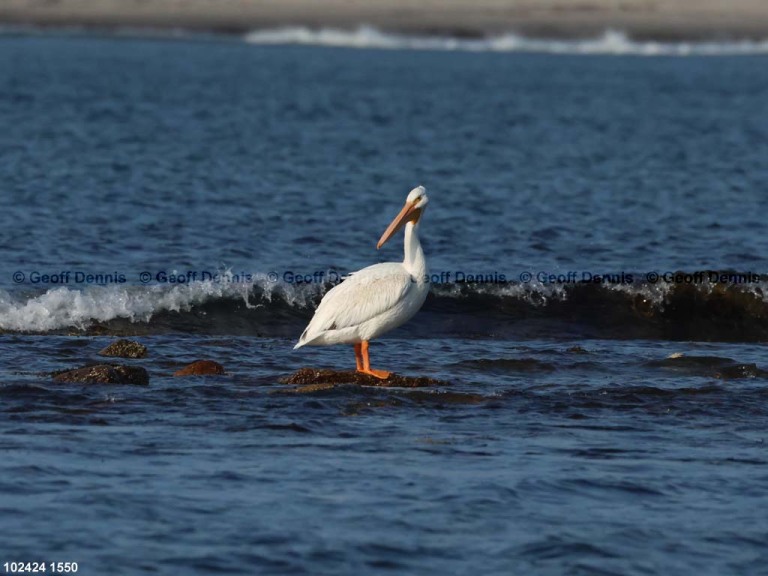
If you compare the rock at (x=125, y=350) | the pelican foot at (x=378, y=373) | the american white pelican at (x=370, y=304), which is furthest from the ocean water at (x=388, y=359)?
the american white pelican at (x=370, y=304)

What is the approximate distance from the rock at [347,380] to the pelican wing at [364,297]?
0.44 m

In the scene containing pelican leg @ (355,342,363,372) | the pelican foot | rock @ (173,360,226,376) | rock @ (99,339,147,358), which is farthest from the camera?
rock @ (99,339,147,358)

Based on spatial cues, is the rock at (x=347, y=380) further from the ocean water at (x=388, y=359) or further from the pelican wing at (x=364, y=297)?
the pelican wing at (x=364, y=297)

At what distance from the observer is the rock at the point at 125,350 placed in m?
12.2

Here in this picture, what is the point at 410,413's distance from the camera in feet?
33.9

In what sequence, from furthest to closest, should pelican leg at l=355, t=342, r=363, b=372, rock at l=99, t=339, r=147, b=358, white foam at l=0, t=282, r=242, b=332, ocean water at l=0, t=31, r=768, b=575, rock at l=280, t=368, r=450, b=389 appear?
white foam at l=0, t=282, r=242, b=332, rock at l=99, t=339, r=147, b=358, pelican leg at l=355, t=342, r=363, b=372, rock at l=280, t=368, r=450, b=389, ocean water at l=0, t=31, r=768, b=575

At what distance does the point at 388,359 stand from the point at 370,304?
167 centimetres

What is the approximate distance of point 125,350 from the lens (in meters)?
12.2

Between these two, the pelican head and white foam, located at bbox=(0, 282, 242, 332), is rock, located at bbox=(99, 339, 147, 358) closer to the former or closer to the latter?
white foam, located at bbox=(0, 282, 242, 332)

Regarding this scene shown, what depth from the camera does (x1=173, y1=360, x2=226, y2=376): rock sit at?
11.4m

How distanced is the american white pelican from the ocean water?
2.09 ft

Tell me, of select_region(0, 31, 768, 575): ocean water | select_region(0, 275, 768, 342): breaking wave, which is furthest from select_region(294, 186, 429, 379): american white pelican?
select_region(0, 275, 768, 342): breaking wave

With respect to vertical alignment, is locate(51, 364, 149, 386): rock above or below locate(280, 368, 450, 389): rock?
→ above

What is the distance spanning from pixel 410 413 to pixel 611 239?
10.7 metres
